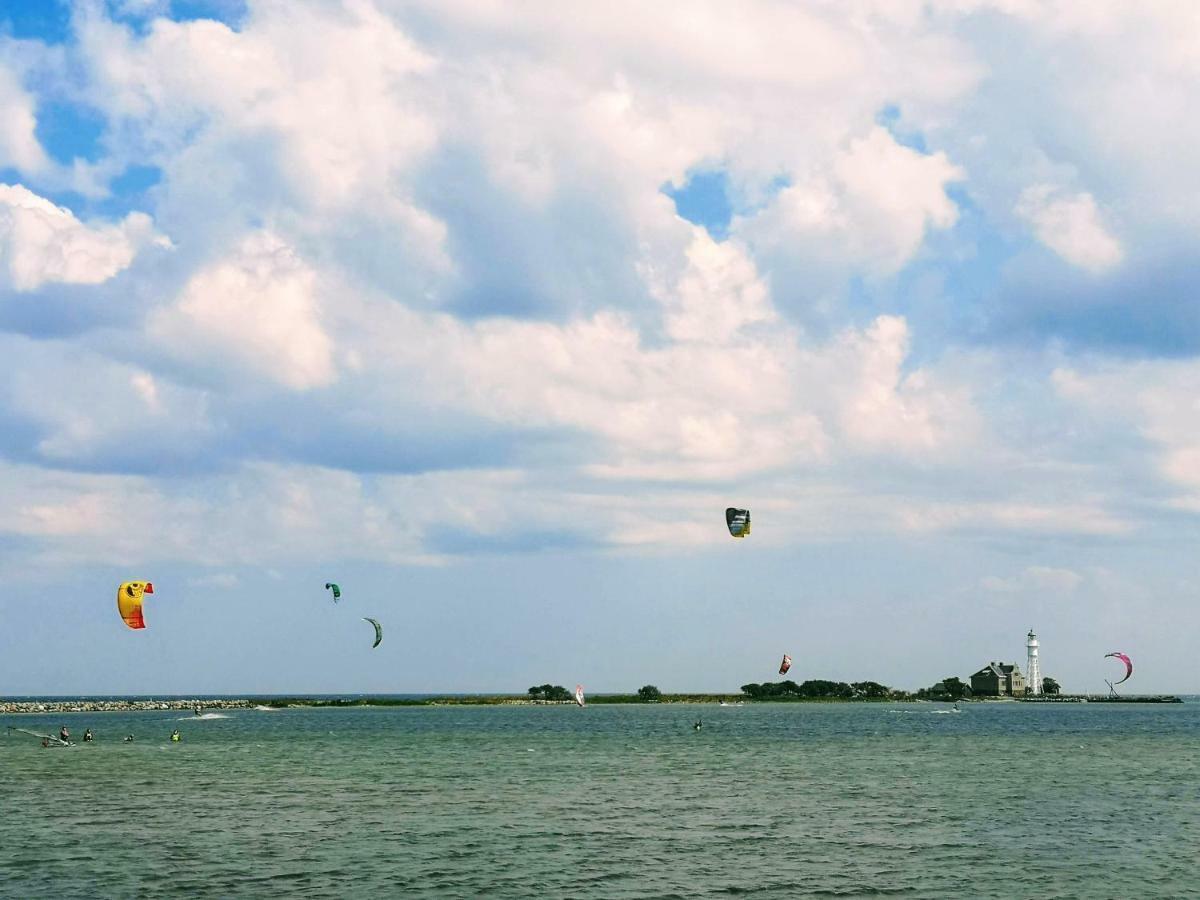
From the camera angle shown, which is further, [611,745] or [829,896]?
[611,745]

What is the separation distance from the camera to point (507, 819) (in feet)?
151

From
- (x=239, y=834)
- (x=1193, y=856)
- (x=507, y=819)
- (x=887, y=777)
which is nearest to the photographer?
(x=1193, y=856)

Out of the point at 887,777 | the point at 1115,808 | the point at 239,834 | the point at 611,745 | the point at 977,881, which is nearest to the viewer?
the point at 977,881

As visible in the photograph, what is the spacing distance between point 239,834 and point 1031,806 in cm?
3160

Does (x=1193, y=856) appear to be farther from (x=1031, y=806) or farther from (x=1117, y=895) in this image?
(x=1031, y=806)

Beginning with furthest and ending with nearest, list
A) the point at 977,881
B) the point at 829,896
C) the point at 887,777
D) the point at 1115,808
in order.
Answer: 1. the point at 887,777
2. the point at 1115,808
3. the point at 977,881
4. the point at 829,896

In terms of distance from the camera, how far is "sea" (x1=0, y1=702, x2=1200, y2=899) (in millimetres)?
33250

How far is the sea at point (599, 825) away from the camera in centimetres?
3325

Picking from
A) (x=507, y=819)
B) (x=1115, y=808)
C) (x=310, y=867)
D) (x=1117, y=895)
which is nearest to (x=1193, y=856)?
(x=1117, y=895)

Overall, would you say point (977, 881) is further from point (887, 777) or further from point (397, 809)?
point (887, 777)

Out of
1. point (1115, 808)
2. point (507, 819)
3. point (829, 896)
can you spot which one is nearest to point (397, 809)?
point (507, 819)

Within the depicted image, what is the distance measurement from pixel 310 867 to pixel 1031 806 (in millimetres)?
30690

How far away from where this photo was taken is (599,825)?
44.6m

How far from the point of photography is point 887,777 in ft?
212
